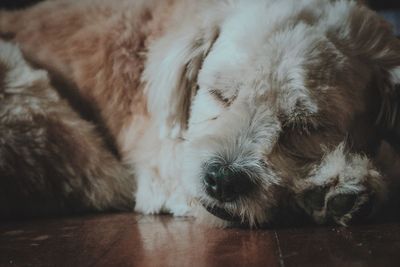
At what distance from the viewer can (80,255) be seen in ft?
4.96

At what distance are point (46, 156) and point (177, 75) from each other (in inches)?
22.9

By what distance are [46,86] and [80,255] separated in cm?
104

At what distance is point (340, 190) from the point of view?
5.58ft

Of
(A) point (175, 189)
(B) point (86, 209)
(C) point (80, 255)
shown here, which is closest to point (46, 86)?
(B) point (86, 209)

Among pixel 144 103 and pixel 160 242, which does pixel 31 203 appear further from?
pixel 160 242

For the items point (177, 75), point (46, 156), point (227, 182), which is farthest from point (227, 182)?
point (46, 156)

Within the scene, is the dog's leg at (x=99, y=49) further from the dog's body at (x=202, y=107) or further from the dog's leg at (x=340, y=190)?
the dog's leg at (x=340, y=190)

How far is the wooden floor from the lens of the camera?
137cm

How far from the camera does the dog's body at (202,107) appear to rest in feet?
5.74

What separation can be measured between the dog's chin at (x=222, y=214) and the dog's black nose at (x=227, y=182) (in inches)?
1.8

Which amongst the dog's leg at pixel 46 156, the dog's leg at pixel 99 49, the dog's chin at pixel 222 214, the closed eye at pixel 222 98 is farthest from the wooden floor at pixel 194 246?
the dog's leg at pixel 99 49

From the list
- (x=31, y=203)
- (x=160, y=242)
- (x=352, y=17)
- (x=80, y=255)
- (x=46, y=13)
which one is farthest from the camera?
(x=46, y=13)

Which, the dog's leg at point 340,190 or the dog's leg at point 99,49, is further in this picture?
the dog's leg at point 99,49

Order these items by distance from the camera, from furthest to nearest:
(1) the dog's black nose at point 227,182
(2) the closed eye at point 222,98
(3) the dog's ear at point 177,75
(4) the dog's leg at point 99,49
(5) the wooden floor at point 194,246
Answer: (4) the dog's leg at point 99,49 → (3) the dog's ear at point 177,75 → (2) the closed eye at point 222,98 → (1) the dog's black nose at point 227,182 → (5) the wooden floor at point 194,246
